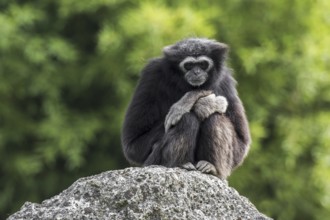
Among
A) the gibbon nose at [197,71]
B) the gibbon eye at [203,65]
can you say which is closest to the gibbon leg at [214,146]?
the gibbon nose at [197,71]

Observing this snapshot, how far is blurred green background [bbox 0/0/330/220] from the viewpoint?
1830cm

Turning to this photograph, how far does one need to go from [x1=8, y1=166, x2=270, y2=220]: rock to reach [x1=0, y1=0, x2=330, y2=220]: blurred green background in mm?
10166

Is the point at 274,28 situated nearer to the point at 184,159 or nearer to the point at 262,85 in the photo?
the point at 262,85

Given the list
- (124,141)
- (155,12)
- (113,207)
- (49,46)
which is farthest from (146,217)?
(49,46)

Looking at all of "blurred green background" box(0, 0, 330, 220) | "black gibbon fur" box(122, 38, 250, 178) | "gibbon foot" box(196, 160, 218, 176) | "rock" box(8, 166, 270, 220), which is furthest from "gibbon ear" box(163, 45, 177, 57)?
"blurred green background" box(0, 0, 330, 220)

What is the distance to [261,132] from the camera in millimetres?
18047

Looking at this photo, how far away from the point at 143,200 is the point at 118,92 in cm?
1089

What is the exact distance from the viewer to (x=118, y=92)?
1836cm

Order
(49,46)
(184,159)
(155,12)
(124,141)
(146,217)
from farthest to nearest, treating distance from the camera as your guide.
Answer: (49,46) → (155,12) → (124,141) → (184,159) → (146,217)

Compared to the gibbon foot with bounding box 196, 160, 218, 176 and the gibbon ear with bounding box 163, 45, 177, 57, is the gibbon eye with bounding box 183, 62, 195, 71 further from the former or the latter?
the gibbon foot with bounding box 196, 160, 218, 176

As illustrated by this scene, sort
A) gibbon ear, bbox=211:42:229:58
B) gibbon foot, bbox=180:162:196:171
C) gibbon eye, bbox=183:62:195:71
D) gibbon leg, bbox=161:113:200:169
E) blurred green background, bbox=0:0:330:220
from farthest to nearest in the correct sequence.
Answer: blurred green background, bbox=0:0:330:220
gibbon ear, bbox=211:42:229:58
gibbon eye, bbox=183:62:195:71
gibbon leg, bbox=161:113:200:169
gibbon foot, bbox=180:162:196:171

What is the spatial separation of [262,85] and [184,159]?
32.1 feet

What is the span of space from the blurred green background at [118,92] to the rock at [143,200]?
400 inches

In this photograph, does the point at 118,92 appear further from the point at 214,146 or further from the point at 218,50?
the point at 214,146
